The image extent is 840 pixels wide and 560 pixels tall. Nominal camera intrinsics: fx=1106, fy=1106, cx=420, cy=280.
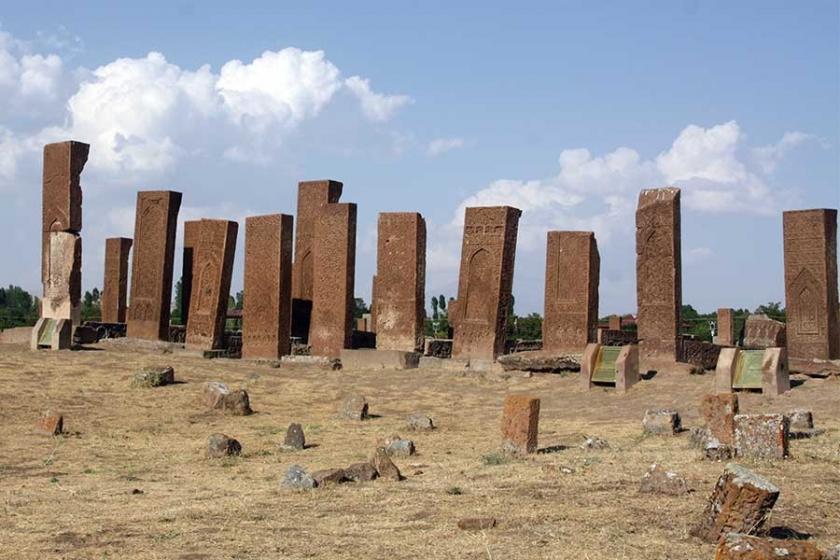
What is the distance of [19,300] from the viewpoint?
213 feet

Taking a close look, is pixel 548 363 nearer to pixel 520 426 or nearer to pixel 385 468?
pixel 520 426

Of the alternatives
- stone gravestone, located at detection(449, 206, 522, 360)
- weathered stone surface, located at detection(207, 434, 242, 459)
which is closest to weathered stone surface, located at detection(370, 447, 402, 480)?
weathered stone surface, located at detection(207, 434, 242, 459)

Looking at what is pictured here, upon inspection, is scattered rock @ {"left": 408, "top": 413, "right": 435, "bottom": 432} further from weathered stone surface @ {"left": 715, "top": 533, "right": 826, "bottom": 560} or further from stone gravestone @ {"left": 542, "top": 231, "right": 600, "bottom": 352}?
weathered stone surface @ {"left": 715, "top": 533, "right": 826, "bottom": 560}

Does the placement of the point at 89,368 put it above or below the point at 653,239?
below

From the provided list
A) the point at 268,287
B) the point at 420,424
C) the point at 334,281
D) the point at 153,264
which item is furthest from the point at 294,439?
the point at 153,264

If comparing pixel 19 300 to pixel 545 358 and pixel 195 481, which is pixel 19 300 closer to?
pixel 545 358

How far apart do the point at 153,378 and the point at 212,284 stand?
5240 millimetres

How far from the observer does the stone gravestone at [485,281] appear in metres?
18.5

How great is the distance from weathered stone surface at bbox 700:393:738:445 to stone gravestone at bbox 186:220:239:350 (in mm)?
12574

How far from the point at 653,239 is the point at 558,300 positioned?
320 cm

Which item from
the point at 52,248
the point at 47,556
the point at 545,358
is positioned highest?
the point at 52,248

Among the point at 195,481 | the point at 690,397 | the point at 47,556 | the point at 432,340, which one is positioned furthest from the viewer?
the point at 432,340

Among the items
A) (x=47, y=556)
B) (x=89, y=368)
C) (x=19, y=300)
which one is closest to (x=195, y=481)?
(x=47, y=556)

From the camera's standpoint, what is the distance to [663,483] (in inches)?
275
